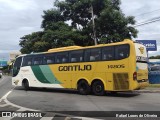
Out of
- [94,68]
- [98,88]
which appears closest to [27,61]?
[94,68]

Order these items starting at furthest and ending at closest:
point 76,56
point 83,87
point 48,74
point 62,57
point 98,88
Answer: point 48,74 → point 62,57 → point 76,56 → point 83,87 → point 98,88

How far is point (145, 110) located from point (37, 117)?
416 cm

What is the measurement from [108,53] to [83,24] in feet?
61.9

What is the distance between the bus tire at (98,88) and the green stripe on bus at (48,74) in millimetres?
3548

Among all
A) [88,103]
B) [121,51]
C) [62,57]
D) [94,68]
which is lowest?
[88,103]

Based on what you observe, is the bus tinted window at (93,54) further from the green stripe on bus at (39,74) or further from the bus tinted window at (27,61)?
the bus tinted window at (27,61)

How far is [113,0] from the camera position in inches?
1476

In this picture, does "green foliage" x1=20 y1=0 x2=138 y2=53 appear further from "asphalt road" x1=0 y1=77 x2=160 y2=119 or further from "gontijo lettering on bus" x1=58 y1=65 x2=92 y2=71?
"asphalt road" x1=0 y1=77 x2=160 y2=119

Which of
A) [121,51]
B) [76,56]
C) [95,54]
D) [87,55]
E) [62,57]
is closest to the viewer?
[121,51]

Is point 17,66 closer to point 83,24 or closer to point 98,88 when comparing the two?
point 98,88

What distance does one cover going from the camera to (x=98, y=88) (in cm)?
1973

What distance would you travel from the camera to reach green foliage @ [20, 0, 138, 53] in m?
34.4

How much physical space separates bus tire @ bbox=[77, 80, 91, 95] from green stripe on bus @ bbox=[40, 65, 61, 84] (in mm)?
2313

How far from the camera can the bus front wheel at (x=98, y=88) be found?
1953 cm
